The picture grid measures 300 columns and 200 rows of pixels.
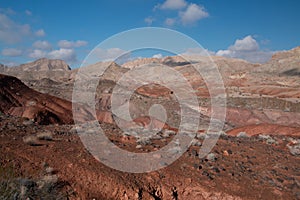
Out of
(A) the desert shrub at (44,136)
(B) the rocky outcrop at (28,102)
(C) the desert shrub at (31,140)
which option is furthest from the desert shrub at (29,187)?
(B) the rocky outcrop at (28,102)

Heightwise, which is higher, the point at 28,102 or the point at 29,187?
the point at 28,102

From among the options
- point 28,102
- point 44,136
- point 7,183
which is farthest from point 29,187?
point 28,102

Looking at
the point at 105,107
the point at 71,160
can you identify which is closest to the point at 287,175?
the point at 71,160

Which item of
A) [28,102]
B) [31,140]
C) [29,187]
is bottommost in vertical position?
[29,187]

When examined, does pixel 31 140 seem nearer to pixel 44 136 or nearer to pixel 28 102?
pixel 44 136

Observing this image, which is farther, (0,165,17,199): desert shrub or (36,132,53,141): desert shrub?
(36,132,53,141): desert shrub

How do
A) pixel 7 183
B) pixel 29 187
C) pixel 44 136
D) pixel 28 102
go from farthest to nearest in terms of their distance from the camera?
pixel 28 102
pixel 44 136
pixel 29 187
pixel 7 183

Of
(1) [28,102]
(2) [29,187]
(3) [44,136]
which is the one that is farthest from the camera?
(1) [28,102]

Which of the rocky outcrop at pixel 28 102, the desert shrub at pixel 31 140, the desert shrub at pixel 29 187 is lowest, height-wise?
the desert shrub at pixel 29 187

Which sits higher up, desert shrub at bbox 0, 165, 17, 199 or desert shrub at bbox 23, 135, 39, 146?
desert shrub at bbox 23, 135, 39, 146

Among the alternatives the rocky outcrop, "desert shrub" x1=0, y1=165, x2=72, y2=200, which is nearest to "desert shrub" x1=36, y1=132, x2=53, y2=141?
"desert shrub" x1=0, y1=165, x2=72, y2=200

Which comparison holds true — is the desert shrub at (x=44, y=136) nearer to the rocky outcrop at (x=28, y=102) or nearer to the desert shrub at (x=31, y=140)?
the desert shrub at (x=31, y=140)

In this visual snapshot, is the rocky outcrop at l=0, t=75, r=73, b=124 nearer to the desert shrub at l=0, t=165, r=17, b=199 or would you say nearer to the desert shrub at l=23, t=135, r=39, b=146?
the desert shrub at l=23, t=135, r=39, b=146

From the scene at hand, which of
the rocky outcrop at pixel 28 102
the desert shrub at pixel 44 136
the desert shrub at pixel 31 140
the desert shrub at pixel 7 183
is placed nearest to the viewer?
the desert shrub at pixel 7 183
